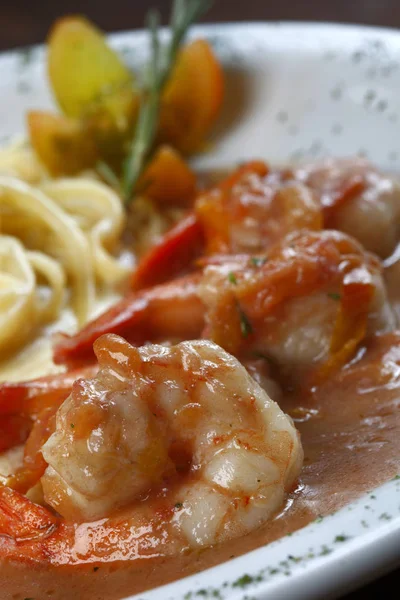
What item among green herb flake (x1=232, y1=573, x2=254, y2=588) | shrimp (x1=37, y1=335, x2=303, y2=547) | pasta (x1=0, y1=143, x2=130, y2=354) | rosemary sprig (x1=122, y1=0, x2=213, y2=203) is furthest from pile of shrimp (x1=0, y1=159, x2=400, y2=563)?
rosemary sprig (x1=122, y1=0, x2=213, y2=203)

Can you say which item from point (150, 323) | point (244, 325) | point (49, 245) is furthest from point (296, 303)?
point (49, 245)

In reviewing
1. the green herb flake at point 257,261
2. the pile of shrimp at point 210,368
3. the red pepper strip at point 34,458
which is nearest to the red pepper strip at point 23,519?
the pile of shrimp at point 210,368

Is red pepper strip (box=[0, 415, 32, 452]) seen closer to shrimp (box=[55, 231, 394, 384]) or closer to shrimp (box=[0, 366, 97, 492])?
shrimp (box=[0, 366, 97, 492])

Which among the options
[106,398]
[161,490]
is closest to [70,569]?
[161,490]

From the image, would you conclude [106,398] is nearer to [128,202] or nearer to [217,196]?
[217,196]

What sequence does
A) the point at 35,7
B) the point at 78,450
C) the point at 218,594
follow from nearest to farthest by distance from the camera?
the point at 218,594, the point at 78,450, the point at 35,7
